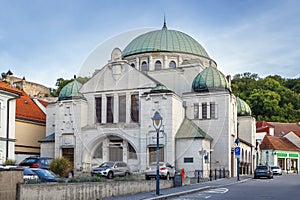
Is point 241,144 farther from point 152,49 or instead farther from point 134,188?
point 134,188

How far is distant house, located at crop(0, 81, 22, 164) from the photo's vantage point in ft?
140

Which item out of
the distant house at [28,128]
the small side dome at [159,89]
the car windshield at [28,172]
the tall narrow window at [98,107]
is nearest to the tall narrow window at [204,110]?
the small side dome at [159,89]

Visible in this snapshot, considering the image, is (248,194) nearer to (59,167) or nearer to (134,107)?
(59,167)

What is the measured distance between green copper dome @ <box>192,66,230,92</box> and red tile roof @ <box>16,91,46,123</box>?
19809 millimetres

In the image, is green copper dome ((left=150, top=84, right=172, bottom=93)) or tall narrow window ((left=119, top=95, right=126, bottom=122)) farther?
tall narrow window ((left=119, top=95, right=126, bottom=122))

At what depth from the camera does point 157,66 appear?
58281mm

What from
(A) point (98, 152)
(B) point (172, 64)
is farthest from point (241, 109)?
(A) point (98, 152)

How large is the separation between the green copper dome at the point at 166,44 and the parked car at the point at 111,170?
948 inches

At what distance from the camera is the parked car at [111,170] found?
3552cm

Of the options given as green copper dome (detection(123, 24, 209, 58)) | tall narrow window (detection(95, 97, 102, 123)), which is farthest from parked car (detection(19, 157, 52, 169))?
green copper dome (detection(123, 24, 209, 58))

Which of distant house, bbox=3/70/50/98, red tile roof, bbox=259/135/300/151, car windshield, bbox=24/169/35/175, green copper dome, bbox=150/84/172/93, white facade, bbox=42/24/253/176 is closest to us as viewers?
car windshield, bbox=24/169/35/175

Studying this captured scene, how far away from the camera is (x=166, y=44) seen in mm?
59812

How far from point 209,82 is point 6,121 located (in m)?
21.5

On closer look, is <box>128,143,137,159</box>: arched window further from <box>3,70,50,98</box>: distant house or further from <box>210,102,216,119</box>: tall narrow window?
<box>3,70,50,98</box>: distant house
